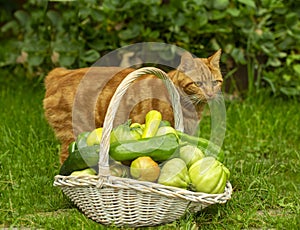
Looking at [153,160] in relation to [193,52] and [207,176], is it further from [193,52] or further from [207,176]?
[193,52]

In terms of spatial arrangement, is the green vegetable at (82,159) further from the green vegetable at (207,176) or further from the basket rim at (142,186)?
the green vegetable at (207,176)

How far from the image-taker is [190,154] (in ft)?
8.04

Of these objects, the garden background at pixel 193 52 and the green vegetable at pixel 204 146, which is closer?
the green vegetable at pixel 204 146

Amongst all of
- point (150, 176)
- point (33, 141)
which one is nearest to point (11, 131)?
point (33, 141)

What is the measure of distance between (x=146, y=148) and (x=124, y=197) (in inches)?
9.0

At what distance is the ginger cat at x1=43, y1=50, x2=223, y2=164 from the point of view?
296 centimetres

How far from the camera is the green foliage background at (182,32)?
4.39 metres

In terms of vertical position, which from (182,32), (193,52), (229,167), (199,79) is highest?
(199,79)

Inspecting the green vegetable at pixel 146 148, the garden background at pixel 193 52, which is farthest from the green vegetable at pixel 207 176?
the garden background at pixel 193 52

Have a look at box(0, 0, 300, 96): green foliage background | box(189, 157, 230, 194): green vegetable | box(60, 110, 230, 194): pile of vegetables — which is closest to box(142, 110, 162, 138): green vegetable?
box(60, 110, 230, 194): pile of vegetables

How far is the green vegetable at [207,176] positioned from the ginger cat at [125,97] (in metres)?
0.62

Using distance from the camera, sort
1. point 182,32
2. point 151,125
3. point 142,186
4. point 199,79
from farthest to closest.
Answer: point 182,32 < point 199,79 < point 151,125 < point 142,186

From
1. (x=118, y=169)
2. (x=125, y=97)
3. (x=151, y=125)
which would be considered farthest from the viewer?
(x=125, y=97)

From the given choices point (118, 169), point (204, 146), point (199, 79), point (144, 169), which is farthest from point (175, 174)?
point (199, 79)
